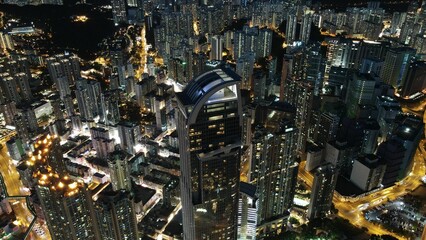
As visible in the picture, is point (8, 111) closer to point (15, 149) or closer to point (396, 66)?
point (15, 149)

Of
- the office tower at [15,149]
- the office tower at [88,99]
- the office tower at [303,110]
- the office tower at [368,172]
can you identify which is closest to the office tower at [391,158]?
the office tower at [368,172]

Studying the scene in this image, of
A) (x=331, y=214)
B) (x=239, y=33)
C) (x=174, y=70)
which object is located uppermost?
(x=239, y=33)

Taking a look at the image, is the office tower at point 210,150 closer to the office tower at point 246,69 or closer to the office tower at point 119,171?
the office tower at point 119,171

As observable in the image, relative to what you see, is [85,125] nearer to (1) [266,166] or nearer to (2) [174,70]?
(2) [174,70]

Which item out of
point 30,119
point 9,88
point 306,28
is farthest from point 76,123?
point 306,28

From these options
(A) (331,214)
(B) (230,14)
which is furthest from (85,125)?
(B) (230,14)

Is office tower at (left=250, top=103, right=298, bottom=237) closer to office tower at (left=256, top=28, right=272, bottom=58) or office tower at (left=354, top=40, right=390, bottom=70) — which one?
office tower at (left=354, top=40, right=390, bottom=70)
